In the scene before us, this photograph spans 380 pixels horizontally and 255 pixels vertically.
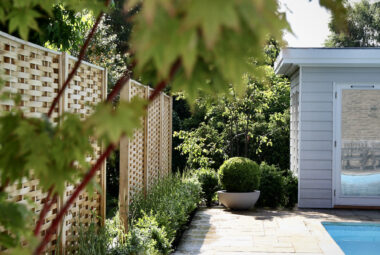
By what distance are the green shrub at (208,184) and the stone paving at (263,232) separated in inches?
22.9

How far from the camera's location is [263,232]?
21.2 feet

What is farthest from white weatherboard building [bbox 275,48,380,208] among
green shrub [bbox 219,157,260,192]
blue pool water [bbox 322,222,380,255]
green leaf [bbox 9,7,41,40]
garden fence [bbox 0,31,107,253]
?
green leaf [bbox 9,7,41,40]

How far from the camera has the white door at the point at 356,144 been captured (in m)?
8.58

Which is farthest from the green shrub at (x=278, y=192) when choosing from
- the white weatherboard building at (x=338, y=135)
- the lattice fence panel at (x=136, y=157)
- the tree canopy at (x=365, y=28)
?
the tree canopy at (x=365, y=28)

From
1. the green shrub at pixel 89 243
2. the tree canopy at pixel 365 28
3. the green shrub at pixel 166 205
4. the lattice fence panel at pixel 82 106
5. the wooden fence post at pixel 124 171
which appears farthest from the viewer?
the tree canopy at pixel 365 28

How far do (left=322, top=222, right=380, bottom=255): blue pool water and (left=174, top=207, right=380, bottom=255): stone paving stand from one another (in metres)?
0.25

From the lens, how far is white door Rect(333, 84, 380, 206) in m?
8.58

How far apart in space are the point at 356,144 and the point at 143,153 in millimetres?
4176

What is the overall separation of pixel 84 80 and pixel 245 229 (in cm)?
351

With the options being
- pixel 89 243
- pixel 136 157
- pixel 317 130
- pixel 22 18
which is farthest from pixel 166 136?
pixel 22 18

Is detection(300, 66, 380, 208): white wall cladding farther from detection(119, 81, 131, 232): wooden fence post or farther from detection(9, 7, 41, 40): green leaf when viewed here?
detection(9, 7, 41, 40): green leaf

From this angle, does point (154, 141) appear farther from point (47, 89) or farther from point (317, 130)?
point (47, 89)

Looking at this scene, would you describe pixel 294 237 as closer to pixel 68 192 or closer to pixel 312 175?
pixel 312 175

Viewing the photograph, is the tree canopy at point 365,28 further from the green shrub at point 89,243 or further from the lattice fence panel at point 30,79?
the lattice fence panel at point 30,79
